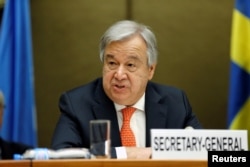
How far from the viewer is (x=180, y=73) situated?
16.0 ft

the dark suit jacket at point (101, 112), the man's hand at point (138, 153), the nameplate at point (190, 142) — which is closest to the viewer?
the nameplate at point (190, 142)

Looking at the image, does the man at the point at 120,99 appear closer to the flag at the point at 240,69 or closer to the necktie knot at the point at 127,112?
the necktie knot at the point at 127,112

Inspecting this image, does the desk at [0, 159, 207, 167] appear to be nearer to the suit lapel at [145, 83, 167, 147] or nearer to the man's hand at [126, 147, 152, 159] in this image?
the man's hand at [126, 147, 152, 159]

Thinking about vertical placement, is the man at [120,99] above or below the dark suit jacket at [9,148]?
above

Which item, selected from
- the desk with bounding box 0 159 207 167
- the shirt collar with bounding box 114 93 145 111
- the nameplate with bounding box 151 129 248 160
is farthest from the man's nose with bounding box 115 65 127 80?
the desk with bounding box 0 159 207 167

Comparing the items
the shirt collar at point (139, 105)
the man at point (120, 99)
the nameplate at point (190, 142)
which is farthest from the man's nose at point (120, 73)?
the nameplate at point (190, 142)

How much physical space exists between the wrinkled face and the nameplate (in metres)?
0.75

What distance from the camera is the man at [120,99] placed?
2.81 metres

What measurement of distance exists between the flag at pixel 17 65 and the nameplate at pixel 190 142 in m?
2.40

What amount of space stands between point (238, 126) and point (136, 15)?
1.28 meters

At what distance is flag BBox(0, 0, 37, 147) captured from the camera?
170 inches

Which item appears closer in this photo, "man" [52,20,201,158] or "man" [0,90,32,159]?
"man" [52,20,201,158]

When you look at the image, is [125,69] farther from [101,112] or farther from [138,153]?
[138,153]

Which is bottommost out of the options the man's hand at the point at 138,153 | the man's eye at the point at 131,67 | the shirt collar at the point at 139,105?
the man's hand at the point at 138,153
